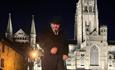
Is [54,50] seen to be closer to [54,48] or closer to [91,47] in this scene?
[54,48]

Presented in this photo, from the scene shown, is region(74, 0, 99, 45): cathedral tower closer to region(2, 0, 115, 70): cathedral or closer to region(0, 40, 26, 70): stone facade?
region(2, 0, 115, 70): cathedral

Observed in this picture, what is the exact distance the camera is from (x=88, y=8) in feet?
309

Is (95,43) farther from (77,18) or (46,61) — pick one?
(46,61)

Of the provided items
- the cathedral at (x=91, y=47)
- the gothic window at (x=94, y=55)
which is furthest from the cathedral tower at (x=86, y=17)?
the gothic window at (x=94, y=55)

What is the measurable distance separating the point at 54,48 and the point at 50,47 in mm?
107

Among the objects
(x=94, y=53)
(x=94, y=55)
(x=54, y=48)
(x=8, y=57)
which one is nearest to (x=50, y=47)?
(x=54, y=48)

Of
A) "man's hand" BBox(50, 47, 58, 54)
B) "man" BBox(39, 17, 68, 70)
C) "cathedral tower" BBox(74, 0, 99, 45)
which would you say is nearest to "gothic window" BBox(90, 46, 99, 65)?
"cathedral tower" BBox(74, 0, 99, 45)

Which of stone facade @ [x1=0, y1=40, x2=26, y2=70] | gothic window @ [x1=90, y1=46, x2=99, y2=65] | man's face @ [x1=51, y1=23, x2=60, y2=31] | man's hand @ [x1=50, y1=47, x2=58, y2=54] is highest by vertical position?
man's face @ [x1=51, y1=23, x2=60, y2=31]

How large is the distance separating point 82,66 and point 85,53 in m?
2.72

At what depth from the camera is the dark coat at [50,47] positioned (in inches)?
449

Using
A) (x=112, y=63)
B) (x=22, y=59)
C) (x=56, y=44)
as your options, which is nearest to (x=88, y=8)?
(x=112, y=63)

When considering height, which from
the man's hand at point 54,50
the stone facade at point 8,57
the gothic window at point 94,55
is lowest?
the gothic window at point 94,55

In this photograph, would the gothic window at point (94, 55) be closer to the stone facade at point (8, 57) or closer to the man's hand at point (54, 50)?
the stone facade at point (8, 57)

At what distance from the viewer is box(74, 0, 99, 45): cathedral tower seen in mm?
94188
